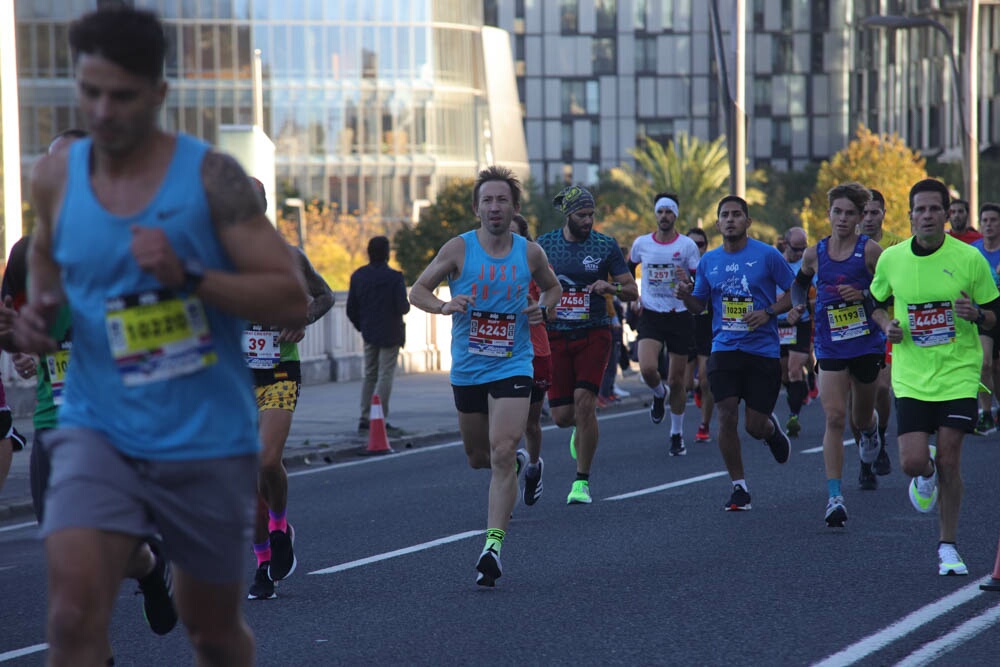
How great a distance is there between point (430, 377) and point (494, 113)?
59.0 meters

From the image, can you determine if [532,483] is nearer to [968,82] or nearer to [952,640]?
[952,640]

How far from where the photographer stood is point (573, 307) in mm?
11188

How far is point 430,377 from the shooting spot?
27078mm

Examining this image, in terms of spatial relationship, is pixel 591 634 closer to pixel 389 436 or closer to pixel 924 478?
pixel 924 478

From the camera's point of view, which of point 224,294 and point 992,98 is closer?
point 224,294

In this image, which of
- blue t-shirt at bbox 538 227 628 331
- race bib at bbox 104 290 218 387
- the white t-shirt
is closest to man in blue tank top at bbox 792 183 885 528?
blue t-shirt at bbox 538 227 628 331

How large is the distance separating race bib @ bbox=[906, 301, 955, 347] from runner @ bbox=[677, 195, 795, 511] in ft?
7.55

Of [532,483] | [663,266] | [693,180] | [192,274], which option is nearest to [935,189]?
[532,483]

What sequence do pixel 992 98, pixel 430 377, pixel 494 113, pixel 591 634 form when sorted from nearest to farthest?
pixel 591 634
pixel 430 377
pixel 992 98
pixel 494 113

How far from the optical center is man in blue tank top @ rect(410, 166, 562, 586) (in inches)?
327

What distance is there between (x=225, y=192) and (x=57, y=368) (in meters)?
3.23

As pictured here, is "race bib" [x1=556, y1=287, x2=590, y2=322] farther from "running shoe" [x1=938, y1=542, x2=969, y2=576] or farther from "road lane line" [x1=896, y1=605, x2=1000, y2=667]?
"road lane line" [x1=896, y1=605, x2=1000, y2=667]

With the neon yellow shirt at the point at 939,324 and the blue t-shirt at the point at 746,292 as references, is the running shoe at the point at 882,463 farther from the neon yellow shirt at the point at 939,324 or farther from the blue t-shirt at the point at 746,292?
the neon yellow shirt at the point at 939,324

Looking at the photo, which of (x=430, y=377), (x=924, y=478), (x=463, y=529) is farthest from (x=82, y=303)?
(x=430, y=377)
